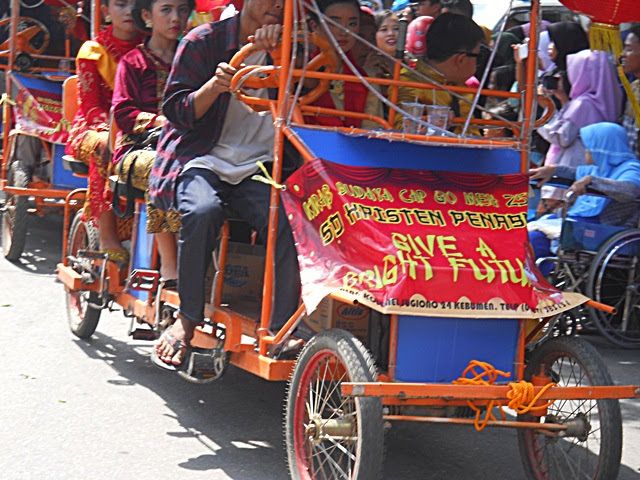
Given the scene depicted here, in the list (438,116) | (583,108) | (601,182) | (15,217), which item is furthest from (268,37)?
(15,217)

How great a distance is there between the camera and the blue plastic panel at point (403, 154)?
14.8 ft

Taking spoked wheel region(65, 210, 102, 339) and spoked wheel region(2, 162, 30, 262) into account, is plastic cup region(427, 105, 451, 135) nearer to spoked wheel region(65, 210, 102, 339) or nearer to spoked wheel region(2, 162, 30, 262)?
spoked wheel region(65, 210, 102, 339)

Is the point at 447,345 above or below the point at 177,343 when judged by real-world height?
above

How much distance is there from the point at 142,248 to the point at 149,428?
117 cm

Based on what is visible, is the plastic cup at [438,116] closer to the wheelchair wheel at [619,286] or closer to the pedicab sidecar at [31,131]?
the wheelchair wheel at [619,286]

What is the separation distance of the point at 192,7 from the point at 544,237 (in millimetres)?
2830

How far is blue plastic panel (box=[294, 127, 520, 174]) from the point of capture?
4.51 m

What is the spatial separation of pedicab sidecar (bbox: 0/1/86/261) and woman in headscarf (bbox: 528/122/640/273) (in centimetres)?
380

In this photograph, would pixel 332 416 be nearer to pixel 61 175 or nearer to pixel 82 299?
pixel 82 299

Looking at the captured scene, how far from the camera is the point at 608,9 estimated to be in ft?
17.0

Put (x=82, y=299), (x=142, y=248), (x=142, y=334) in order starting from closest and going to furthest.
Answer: (x=142, y=334)
(x=142, y=248)
(x=82, y=299)

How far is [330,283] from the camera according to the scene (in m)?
4.21

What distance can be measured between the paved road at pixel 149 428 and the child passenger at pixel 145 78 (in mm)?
1108

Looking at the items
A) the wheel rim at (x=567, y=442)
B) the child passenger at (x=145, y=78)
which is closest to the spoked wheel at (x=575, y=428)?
the wheel rim at (x=567, y=442)
